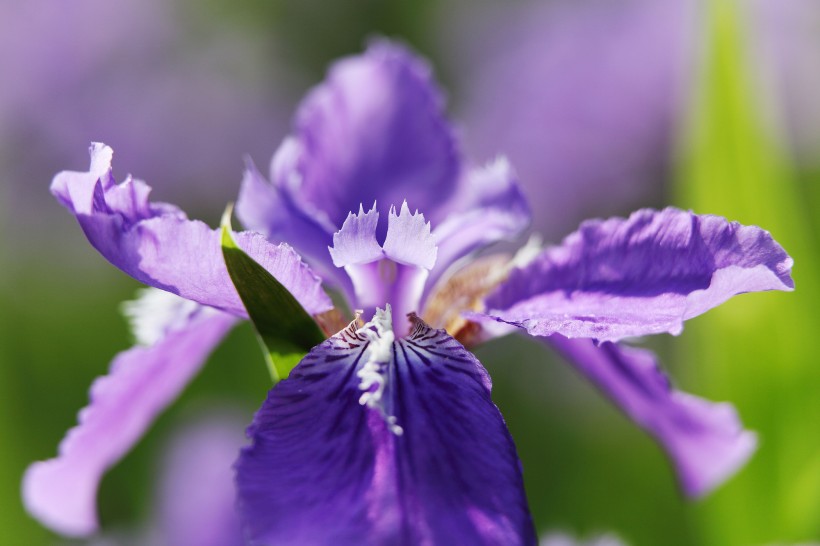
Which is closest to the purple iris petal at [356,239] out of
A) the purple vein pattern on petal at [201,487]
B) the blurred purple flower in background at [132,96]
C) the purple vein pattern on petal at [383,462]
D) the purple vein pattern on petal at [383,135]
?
the purple vein pattern on petal at [383,462]

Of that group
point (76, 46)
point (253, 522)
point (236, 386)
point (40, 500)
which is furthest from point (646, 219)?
point (76, 46)

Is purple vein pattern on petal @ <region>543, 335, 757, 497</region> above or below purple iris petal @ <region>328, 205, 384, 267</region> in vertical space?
below

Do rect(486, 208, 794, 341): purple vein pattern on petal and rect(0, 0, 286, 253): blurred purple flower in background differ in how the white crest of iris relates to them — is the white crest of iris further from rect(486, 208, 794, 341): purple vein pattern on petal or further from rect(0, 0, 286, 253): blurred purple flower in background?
rect(0, 0, 286, 253): blurred purple flower in background

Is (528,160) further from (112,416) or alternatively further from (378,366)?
(378,366)

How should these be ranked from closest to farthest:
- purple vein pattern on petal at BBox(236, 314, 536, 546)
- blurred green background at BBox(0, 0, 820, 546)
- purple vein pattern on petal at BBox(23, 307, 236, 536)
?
purple vein pattern on petal at BBox(236, 314, 536, 546) → purple vein pattern on petal at BBox(23, 307, 236, 536) → blurred green background at BBox(0, 0, 820, 546)

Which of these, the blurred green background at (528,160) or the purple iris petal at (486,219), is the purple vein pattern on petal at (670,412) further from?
the blurred green background at (528,160)

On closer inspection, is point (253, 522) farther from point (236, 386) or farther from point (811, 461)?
point (236, 386)

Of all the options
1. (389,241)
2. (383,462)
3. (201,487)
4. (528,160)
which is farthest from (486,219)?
(528,160)

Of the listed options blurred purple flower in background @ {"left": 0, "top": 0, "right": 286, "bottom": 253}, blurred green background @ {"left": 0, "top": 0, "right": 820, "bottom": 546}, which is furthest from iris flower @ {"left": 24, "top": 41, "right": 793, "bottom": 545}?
blurred purple flower in background @ {"left": 0, "top": 0, "right": 286, "bottom": 253}
